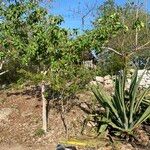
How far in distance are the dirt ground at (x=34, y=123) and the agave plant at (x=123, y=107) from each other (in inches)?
22.4

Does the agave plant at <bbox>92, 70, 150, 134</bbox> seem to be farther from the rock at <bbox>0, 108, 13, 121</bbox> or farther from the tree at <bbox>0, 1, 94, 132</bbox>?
the rock at <bbox>0, 108, 13, 121</bbox>

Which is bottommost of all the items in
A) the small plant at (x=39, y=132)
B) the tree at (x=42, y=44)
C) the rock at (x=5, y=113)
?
the small plant at (x=39, y=132)

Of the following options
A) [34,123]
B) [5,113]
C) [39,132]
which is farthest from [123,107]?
[5,113]

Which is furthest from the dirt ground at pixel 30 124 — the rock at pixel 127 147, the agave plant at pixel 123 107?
the rock at pixel 127 147

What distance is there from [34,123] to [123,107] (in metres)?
2.71

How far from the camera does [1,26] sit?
11.5m

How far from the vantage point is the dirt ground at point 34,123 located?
11.6 metres

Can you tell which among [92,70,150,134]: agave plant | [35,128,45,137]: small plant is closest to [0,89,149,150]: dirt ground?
[35,128,45,137]: small plant

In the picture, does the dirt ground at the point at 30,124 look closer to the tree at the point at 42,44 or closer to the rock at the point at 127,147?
the tree at the point at 42,44

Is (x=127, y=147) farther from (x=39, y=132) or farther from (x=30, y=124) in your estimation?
(x=30, y=124)

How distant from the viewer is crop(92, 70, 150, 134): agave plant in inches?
444

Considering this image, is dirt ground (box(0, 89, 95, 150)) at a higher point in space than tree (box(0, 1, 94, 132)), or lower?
lower

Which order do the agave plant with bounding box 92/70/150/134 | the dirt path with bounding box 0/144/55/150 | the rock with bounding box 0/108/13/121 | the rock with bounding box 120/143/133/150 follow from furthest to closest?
the rock with bounding box 0/108/13/121 < the agave plant with bounding box 92/70/150/134 < the dirt path with bounding box 0/144/55/150 < the rock with bounding box 120/143/133/150

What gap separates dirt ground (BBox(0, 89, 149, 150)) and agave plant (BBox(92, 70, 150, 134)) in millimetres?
568
